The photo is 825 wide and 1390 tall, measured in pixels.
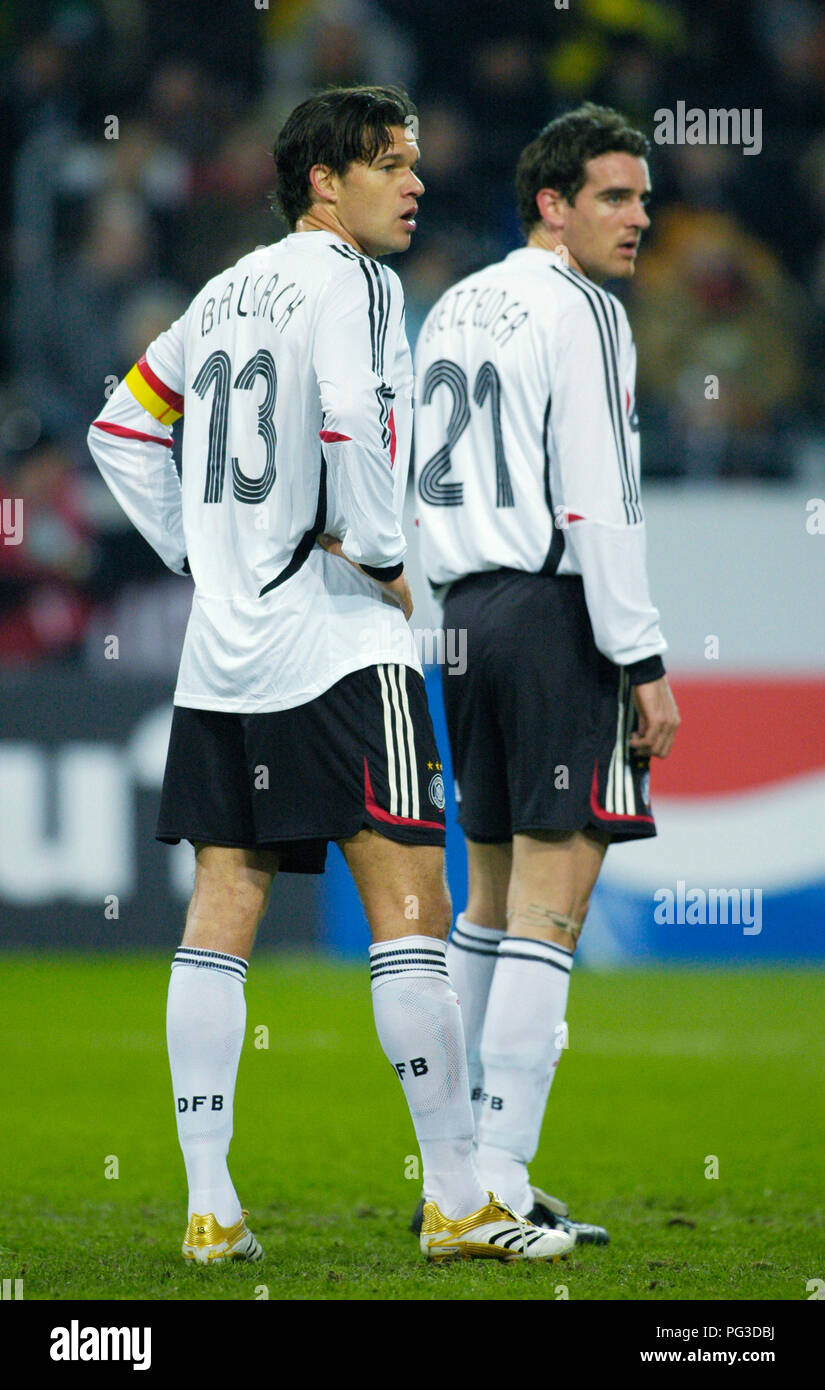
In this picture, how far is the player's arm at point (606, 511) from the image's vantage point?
3.34 m

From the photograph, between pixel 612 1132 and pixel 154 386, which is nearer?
pixel 154 386

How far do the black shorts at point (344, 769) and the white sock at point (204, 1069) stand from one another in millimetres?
241

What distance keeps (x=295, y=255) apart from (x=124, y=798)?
4.77 m

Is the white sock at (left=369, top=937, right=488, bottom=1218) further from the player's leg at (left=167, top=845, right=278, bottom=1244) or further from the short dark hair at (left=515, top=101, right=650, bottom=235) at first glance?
the short dark hair at (left=515, top=101, right=650, bottom=235)

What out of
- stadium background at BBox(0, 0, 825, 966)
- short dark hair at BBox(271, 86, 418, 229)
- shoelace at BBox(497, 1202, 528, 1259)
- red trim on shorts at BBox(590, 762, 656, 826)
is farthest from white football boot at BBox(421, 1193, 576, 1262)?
stadium background at BBox(0, 0, 825, 966)

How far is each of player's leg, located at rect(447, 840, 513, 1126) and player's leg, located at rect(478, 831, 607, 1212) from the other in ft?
0.70

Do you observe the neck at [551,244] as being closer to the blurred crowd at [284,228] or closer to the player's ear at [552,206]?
the player's ear at [552,206]

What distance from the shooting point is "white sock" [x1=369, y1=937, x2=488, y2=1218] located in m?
2.95

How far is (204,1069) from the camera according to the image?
9.85 feet

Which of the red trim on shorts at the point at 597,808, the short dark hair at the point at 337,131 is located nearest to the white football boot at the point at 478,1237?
the red trim on shorts at the point at 597,808

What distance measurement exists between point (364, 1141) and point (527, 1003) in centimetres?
129

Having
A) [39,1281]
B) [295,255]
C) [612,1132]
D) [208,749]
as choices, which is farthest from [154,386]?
[612,1132]
